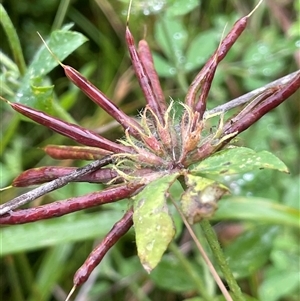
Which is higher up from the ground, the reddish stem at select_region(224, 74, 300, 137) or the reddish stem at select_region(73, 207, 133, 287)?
the reddish stem at select_region(224, 74, 300, 137)

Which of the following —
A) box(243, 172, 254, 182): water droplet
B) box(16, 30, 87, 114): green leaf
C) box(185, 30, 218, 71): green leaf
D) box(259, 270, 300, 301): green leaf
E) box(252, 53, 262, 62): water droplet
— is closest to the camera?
box(16, 30, 87, 114): green leaf

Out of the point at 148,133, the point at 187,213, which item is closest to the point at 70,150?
the point at 148,133

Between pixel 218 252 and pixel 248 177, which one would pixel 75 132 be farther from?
pixel 248 177

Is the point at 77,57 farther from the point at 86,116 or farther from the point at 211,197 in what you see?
the point at 211,197

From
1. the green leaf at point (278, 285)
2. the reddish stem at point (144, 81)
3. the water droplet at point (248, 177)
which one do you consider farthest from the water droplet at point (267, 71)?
the reddish stem at point (144, 81)

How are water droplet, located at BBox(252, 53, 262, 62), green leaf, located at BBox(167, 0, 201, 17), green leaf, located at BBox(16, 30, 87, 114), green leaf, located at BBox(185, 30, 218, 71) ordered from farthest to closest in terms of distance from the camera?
water droplet, located at BBox(252, 53, 262, 62) → green leaf, located at BBox(185, 30, 218, 71) → green leaf, located at BBox(167, 0, 201, 17) → green leaf, located at BBox(16, 30, 87, 114)

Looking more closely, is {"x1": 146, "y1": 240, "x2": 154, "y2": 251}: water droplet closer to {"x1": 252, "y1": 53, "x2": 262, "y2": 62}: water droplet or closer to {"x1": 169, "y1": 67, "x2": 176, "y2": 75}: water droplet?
{"x1": 169, "y1": 67, "x2": 176, "y2": 75}: water droplet

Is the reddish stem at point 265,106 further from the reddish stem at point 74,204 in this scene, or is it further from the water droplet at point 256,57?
the water droplet at point 256,57

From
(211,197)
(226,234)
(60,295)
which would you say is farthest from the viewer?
(226,234)

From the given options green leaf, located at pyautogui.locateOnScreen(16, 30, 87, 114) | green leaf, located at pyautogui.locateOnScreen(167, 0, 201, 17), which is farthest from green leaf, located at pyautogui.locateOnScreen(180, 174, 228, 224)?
green leaf, located at pyautogui.locateOnScreen(167, 0, 201, 17)
